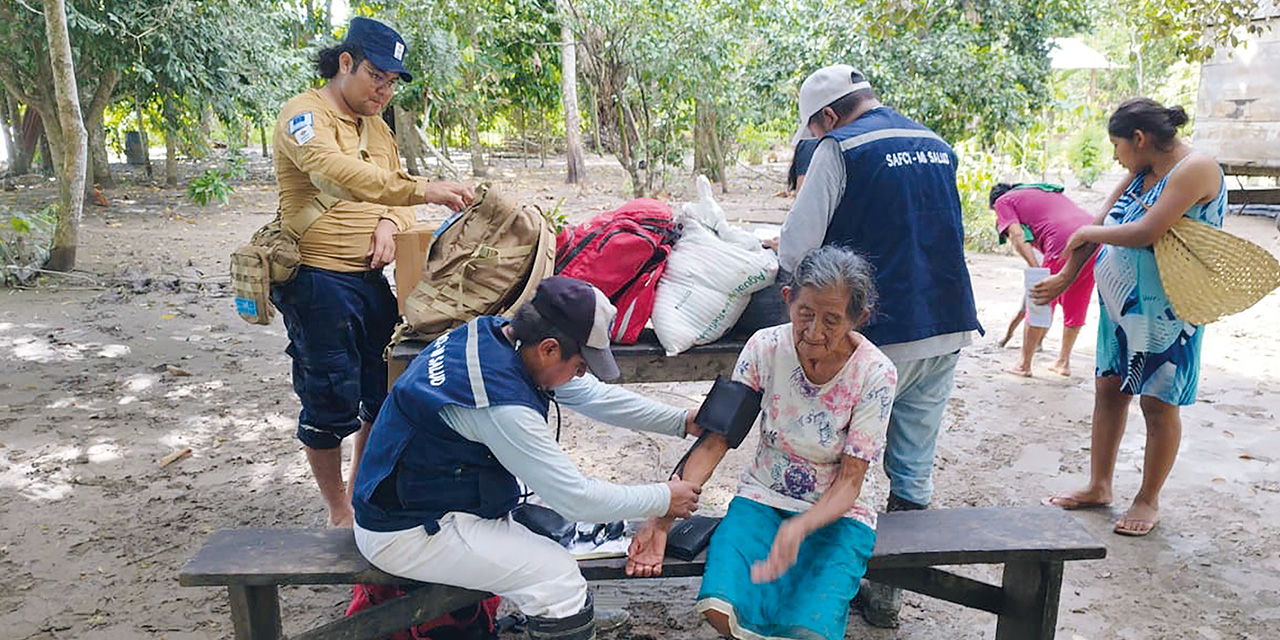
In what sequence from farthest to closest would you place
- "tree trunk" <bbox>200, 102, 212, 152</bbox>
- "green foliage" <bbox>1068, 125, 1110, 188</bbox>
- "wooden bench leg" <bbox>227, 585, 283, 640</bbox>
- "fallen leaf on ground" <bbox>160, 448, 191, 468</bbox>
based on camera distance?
"tree trunk" <bbox>200, 102, 212, 152</bbox> < "green foliage" <bbox>1068, 125, 1110, 188</bbox> < "fallen leaf on ground" <bbox>160, 448, 191, 468</bbox> < "wooden bench leg" <bbox>227, 585, 283, 640</bbox>

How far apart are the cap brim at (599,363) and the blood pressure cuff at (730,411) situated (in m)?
0.38

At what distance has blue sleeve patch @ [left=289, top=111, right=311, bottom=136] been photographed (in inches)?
117

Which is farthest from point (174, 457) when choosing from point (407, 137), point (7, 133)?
point (7, 133)

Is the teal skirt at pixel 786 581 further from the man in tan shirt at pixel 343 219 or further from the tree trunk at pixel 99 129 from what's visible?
the tree trunk at pixel 99 129

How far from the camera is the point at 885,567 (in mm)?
2580

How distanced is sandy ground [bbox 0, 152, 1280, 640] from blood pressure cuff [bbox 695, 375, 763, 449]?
835 millimetres

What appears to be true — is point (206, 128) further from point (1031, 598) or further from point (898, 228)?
point (1031, 598)

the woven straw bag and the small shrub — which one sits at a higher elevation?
the small shrub

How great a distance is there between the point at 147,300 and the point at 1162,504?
24.5ft

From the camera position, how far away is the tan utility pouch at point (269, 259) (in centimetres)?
304

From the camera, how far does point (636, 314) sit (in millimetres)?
3264

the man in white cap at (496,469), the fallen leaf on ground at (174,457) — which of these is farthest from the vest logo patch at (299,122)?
the fallen leaf on ground at (174,457)

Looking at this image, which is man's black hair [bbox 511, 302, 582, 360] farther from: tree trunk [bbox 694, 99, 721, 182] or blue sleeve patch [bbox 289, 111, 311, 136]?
tree trunk [bbox 694, 99, 721, 182]

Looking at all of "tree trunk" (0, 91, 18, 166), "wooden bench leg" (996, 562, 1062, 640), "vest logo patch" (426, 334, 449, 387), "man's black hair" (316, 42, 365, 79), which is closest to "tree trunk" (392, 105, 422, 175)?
"tree trunk" (0, 91, 18, 166)
